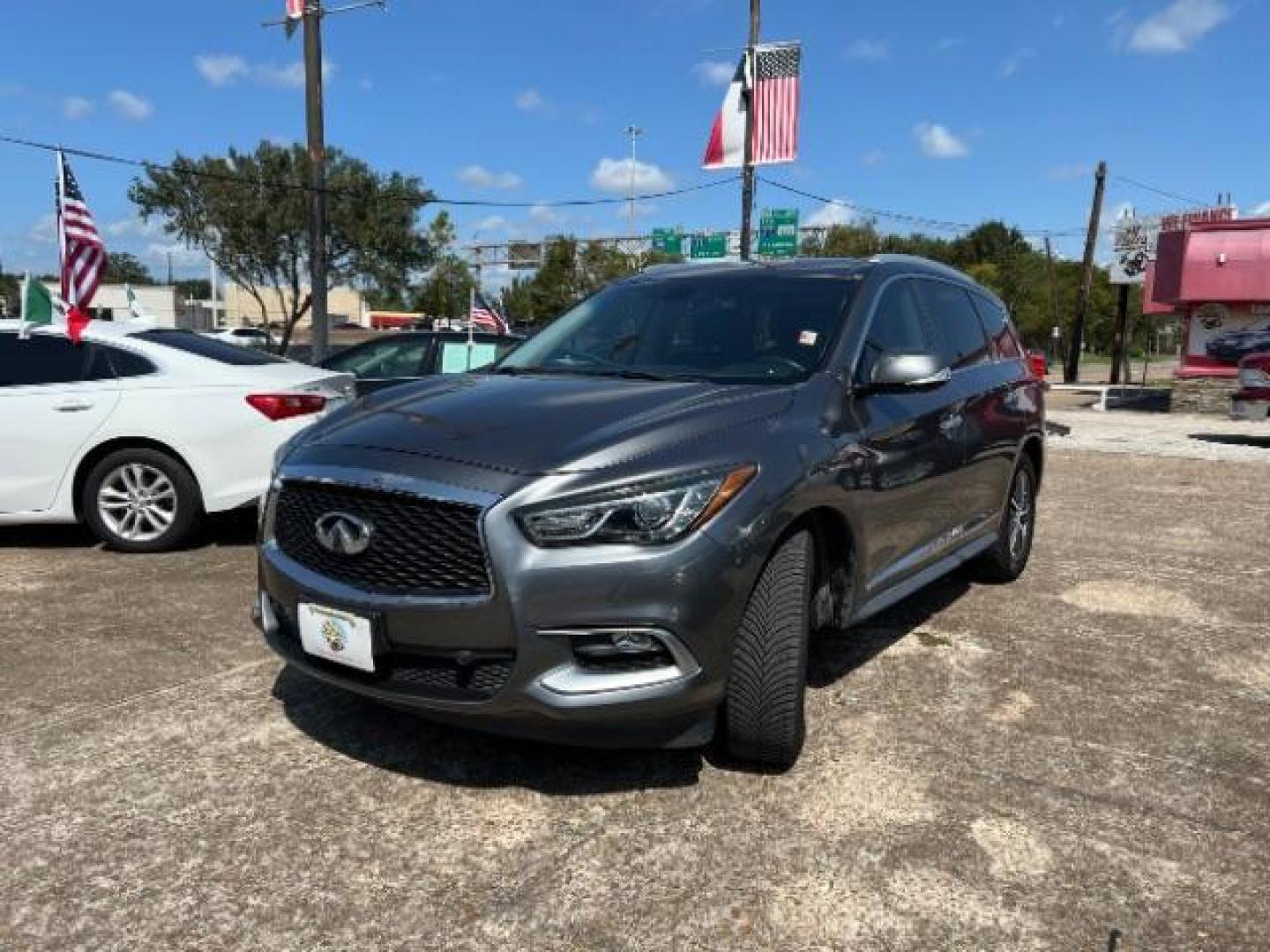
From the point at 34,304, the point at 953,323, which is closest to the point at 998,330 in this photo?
the point at 953,323

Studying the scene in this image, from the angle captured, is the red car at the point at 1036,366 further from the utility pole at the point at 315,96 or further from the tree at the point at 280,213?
the tree at the point at 280,213

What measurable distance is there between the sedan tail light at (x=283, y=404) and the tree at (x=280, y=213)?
21.0 meters

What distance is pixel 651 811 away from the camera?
3.06 meters

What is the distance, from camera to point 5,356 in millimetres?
6180

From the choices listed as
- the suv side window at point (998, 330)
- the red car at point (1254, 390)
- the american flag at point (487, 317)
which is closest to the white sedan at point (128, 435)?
the suv side window at point (998, 330)

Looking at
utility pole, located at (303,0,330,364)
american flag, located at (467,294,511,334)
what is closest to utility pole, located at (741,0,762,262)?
american flag, located at (467,294,511,334)

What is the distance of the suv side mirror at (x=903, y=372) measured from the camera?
143 inches

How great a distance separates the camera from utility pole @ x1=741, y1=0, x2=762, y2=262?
17.3 meters

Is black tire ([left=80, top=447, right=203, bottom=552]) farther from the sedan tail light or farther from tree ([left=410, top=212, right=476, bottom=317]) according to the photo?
tree ([left=410, top=212, right=476, bottom=317])

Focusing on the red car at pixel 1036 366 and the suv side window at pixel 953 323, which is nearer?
the suv side window at pixel 953 323

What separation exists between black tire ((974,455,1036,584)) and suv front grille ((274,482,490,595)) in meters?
3.40

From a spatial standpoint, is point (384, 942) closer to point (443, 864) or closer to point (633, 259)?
point (443, 864)

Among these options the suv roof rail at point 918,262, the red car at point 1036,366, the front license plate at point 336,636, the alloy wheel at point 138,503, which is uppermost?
the suv roof rail at point 918,262

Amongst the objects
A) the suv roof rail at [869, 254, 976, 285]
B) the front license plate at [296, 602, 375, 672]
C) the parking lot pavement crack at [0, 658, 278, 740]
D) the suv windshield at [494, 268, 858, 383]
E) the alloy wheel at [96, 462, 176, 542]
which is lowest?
the parking lot pavement crack at [0, 658, 278, 740]
